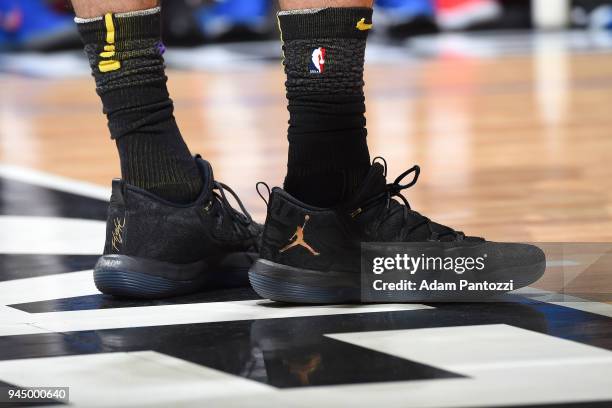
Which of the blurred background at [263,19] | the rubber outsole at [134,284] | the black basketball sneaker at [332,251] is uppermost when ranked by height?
the blurred background at [263,19]

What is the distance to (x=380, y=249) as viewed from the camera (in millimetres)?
1550

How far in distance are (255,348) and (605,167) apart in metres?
1.60

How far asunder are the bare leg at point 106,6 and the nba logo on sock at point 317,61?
0.22 metres

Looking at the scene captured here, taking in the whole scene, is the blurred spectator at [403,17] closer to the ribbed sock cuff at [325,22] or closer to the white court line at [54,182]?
the white court line at [54,182]

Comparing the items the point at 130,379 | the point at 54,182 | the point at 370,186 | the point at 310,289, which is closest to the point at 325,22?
the point at 370,186

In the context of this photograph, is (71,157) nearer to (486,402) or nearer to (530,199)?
(530,199)

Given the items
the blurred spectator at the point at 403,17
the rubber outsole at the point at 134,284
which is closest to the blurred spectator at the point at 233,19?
the blurred spectator at the point at 403,17

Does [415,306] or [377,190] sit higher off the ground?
[377,190]

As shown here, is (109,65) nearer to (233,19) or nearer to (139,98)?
(139,98)

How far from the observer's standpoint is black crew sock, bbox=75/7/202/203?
162cm

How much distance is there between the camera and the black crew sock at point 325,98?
156cm

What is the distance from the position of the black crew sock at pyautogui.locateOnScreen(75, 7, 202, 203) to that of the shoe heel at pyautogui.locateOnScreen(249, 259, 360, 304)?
0.58 feet

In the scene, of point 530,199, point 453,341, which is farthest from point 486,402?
point 530,199

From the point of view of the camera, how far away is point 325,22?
5.11 feet
